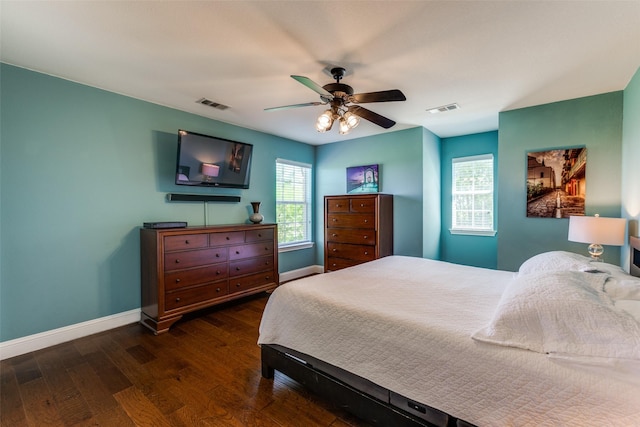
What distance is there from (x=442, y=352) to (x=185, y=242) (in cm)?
271

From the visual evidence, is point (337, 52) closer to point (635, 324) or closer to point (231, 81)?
point (231, 81)

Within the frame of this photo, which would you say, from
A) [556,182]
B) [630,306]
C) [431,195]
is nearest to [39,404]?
[630,306]

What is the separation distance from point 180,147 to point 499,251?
4.15 metres

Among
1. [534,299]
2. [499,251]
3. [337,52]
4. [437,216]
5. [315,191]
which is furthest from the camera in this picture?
[315,191]

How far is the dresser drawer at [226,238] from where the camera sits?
10.7 feet

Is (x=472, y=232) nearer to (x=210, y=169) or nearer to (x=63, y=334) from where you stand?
(x=210, y=169)

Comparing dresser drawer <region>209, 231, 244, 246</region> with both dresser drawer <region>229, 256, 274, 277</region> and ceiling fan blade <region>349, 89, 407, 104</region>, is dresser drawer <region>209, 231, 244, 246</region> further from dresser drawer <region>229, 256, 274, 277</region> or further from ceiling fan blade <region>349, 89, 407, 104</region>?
ceiling fan blade <region>349, 89, 407, 104</region>

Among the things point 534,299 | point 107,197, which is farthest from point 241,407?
point 107,197

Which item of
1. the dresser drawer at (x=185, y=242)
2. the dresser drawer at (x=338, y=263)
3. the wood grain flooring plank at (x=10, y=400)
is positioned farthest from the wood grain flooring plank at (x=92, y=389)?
the dresser drawer at (x=338, y=263)

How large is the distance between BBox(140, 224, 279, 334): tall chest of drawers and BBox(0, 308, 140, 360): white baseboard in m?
0.19

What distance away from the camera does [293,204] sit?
5062 mm

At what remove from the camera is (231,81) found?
2.66 meters

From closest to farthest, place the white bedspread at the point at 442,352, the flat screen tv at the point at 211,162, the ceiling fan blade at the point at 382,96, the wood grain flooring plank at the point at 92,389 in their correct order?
the white bedspread at the point at 442,352
the wood grain flooring plank at the point at 92,389
the ceiling fan blade at the point at 382,96
the flat screen tv at the point at 211,162

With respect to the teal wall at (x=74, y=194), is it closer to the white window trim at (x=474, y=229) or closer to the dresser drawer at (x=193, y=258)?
the dresser drawer at (x=193, y=258)
